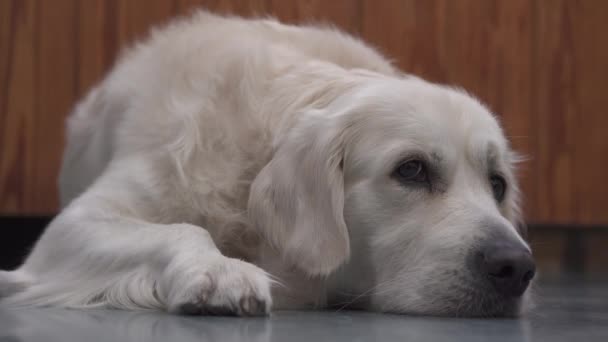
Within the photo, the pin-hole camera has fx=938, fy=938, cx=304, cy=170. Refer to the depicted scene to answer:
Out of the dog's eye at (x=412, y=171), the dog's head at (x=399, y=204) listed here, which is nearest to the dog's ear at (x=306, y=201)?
the dog's head at (x=399, y=204)

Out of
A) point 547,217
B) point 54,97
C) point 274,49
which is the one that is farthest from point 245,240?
point 547,217

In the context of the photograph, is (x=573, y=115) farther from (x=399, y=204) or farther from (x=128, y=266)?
(x=128, y=266)

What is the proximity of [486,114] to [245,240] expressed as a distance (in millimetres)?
608

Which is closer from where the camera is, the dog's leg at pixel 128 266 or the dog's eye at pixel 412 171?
the dog's leg at pixel 128 266

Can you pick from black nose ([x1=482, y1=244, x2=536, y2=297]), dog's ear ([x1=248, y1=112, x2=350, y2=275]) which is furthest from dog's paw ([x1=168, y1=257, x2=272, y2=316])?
black nose ([x1=482, y1=244, x2=536, y2=297])

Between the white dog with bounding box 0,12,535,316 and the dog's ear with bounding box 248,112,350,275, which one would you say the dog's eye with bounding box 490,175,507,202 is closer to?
the white dog with bounding box 0,12,535,316

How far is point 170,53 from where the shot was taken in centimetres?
246

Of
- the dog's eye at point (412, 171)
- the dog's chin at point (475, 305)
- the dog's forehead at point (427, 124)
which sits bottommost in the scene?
the dog's chin at point (475, 305)

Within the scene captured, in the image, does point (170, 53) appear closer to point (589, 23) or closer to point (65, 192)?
point (65, 192)

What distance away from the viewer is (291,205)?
1.94 m

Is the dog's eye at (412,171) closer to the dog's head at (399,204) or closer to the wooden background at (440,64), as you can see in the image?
the dog's head at (399,204)

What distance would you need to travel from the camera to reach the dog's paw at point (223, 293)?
62.6 inches

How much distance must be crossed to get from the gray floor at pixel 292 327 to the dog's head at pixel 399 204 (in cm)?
8

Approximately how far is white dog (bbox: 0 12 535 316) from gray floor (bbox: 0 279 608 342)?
82 mm
